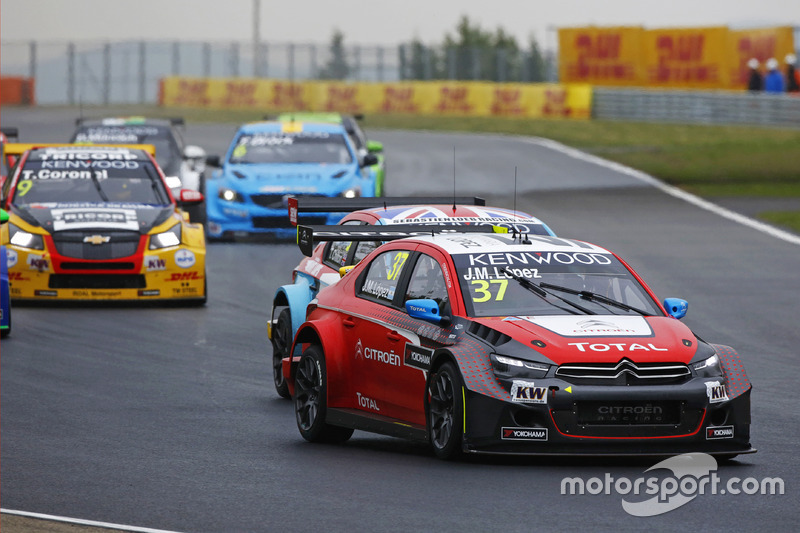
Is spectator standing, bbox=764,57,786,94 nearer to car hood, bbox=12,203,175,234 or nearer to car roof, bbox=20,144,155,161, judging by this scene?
car roof, bbox=20,144,155,161

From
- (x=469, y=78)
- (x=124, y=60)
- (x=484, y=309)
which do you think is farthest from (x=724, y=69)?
(x=484, y=309)

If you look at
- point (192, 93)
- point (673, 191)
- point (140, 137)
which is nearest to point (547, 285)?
point (140, 137)

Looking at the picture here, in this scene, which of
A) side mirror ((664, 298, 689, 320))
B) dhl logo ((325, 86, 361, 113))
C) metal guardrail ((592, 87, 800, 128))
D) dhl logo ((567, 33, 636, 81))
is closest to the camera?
side mirror ((664, 298, 689, 320))

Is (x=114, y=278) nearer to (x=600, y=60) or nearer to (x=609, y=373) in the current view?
(x=609, y=373)

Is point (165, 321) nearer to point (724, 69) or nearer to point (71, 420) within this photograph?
point (71, 420)

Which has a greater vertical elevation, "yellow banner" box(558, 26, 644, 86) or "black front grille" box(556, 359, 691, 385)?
"yellow banner" box(558, 26, 644, 86)

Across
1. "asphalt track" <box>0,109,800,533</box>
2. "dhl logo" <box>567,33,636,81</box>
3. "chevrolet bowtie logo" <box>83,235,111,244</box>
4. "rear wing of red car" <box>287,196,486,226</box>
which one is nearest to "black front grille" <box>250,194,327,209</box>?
"asphalt track" <box>0,109,800,533</box>

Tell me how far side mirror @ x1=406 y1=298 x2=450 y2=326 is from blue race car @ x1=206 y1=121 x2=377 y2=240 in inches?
525

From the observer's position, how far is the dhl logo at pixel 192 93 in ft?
203

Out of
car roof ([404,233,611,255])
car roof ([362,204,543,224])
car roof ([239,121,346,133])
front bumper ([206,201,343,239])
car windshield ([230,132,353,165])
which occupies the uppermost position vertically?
car roof ([239,121,346,133])

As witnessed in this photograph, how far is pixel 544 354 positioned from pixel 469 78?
173 feet

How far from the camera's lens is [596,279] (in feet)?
31.1

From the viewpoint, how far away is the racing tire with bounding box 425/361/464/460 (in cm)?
857

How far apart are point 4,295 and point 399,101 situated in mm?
42549
